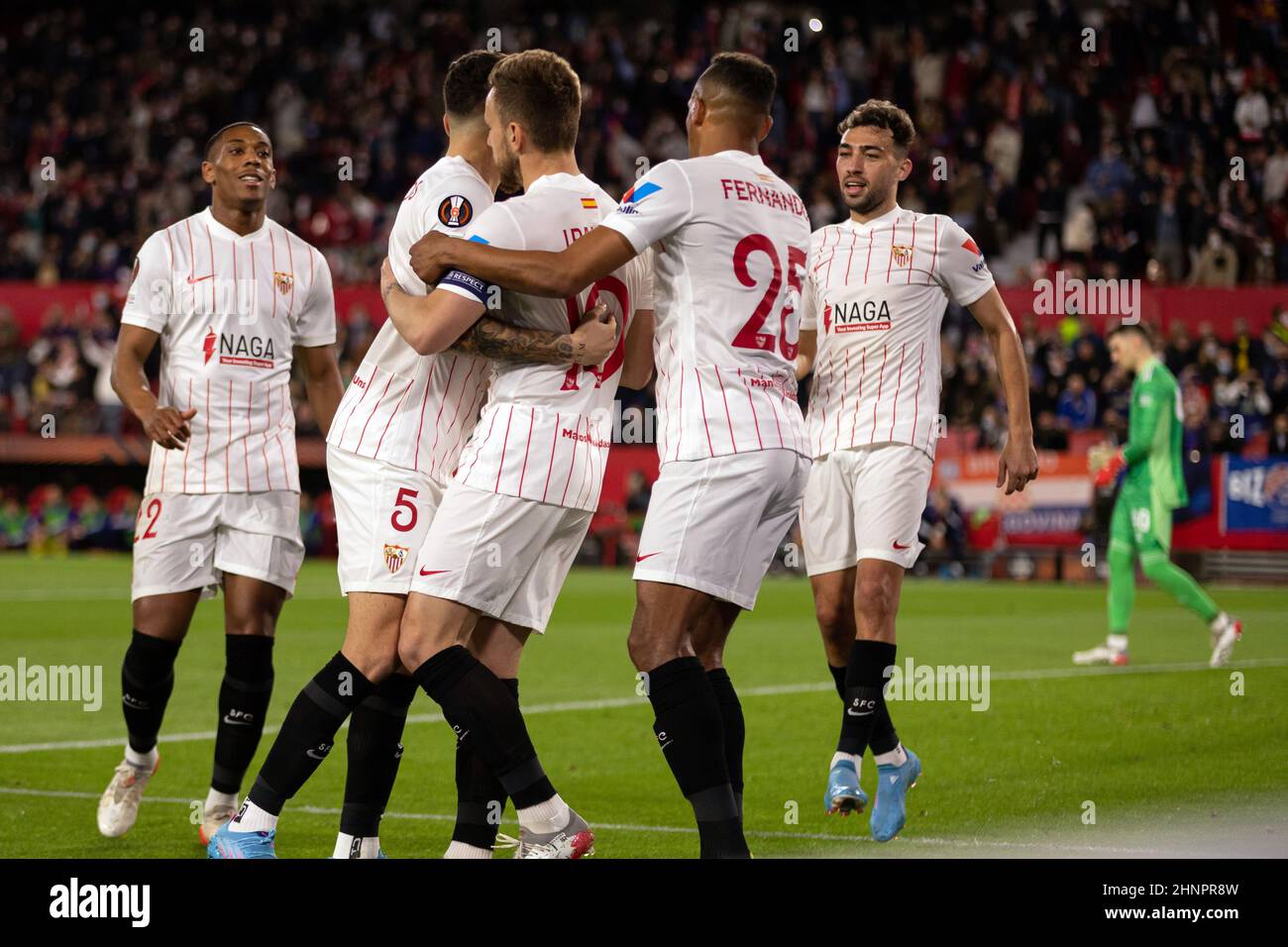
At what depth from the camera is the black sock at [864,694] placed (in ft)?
21.6

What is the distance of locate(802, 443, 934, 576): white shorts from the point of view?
673 centimetres

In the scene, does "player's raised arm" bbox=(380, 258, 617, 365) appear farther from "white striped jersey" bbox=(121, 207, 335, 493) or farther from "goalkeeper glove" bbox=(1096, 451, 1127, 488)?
"goalkeeper glove" bbox=(1096, 451, 1127, 488)

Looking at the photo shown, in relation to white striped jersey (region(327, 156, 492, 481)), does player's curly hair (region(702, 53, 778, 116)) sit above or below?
above

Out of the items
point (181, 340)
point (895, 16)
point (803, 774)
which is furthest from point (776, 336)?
point (895, 16)

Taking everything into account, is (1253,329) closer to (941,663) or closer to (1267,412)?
(1267,412)

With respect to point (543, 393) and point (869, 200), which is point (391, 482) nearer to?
point (543, 393)

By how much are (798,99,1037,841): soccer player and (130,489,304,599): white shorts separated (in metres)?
2.09

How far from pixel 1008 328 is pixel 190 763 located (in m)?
4.25

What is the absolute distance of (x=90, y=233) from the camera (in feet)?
94.8

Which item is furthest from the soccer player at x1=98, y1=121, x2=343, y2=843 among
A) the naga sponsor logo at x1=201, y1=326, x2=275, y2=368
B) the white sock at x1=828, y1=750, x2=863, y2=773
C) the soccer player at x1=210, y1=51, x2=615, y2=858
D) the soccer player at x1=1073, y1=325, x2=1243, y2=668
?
the soccer player at x1=1073, y1=325, x2=1243, y2=668

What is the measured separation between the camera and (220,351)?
659 centimetres

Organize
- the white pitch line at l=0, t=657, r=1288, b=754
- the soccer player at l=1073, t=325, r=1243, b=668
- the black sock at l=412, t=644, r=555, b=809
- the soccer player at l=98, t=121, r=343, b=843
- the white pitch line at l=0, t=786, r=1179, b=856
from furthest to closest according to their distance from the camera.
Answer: the soccer player at l=1073, t=325, r=1243, b=668 < the white pitch line at l=0, t=657, r=1288, b=754 < the soccer player at l=98, t=121, r=343, b=843 < the white pitch line at l=0, t=786, r=1179, b=856 < the black sock at l=412, t=644, r=555, b=809

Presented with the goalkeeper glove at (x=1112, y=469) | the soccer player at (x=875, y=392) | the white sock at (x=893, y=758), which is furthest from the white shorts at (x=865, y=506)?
the goalkeeper glove at (x=1112, y=469)

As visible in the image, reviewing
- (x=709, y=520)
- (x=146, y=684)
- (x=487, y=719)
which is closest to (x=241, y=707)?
(x=146, y=684)
